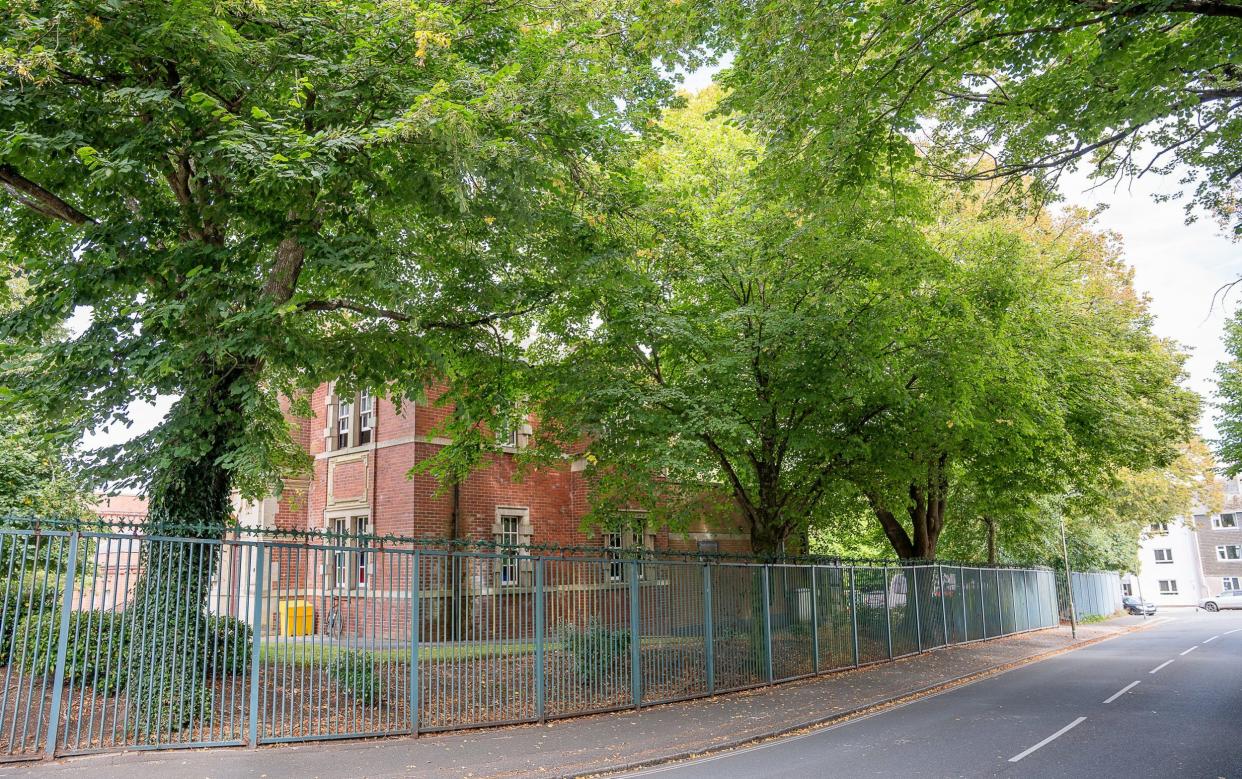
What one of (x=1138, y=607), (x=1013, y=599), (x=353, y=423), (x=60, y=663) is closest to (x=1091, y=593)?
(x=1138, y=607)

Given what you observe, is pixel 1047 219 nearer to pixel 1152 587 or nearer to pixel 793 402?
pixel 793 402

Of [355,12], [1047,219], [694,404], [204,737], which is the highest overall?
[1047,219]

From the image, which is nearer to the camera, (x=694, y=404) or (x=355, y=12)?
(x=355, y=12)

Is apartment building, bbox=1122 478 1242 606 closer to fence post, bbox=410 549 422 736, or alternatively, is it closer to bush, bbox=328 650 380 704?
fence post, bbox=410 549 422 736

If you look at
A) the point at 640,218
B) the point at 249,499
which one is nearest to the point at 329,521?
the point at 249,499

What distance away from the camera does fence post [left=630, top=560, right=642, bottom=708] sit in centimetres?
1251

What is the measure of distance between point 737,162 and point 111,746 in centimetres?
1412

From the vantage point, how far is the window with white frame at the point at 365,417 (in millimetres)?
22062

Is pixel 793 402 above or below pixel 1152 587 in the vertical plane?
above

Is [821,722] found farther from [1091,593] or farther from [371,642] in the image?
[1091,593]

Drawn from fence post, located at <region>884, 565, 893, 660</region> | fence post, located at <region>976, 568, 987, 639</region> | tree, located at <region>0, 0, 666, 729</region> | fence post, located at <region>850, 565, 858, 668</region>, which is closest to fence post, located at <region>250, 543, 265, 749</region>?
tree, located at <region>0, 0, 666, 729</region>

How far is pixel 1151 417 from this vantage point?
19.7 metres

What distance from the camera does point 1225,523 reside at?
68375 mm

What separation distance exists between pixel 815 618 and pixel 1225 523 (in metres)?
71.5
